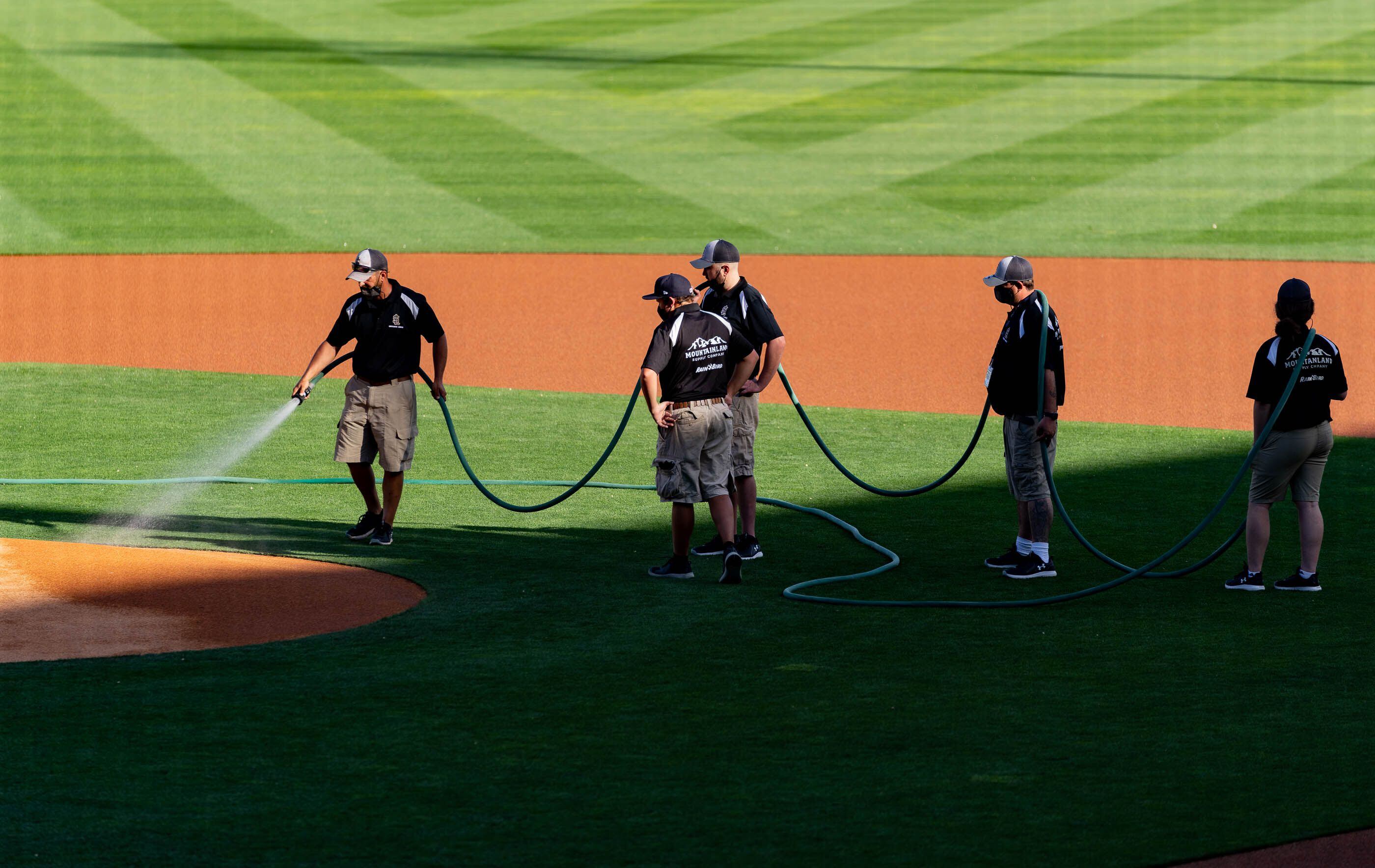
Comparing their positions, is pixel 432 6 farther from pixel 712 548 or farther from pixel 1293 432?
pixel 1293 432

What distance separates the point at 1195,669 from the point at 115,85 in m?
28.8

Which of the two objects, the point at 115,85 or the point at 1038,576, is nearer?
the point at 1038,576

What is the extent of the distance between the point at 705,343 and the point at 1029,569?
2.25 metres

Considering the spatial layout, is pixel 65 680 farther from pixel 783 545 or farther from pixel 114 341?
pixel 114 341

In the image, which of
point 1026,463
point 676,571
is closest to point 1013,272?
point 1026,463

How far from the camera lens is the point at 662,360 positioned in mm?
9445

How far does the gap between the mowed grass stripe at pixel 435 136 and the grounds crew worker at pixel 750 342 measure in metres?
14.0

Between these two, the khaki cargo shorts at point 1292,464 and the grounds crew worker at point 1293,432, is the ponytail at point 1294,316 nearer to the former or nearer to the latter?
the grounds crew worker at point 1293,432

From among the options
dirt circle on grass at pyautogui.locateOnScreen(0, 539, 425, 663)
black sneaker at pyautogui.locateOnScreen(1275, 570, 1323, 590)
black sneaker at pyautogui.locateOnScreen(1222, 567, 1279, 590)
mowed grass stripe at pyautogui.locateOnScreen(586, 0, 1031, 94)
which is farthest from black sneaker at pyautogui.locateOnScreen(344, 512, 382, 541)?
mowed grass stripe at pyautogui.locateOnScreen(586, 0, 1031, 94)

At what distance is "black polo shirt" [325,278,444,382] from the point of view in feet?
34.6

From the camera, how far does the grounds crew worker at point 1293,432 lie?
29.9 feet

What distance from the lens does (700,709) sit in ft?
23.5

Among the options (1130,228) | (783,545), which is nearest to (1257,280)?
(1130,228)

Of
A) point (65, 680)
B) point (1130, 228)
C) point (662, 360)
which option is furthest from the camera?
point (1130, 228)
